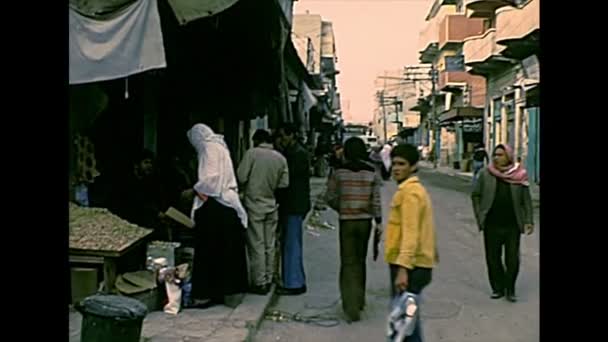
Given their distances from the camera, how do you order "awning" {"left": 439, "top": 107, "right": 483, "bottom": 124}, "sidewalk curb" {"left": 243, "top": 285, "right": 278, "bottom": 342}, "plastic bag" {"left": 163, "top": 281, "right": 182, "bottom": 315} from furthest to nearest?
"awning" {"left": 439, "top": 107, "right": 483, "bottom": 124} → "plastic bag" {"left": 163, "top": 281, "right": 182, "bottom": 315} → "sidewalk curb" {"left": 243, "top": 285, "right": 278, "bottom": 342}

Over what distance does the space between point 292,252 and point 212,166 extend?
5.49ft

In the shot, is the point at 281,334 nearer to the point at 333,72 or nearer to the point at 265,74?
the point at 265,74

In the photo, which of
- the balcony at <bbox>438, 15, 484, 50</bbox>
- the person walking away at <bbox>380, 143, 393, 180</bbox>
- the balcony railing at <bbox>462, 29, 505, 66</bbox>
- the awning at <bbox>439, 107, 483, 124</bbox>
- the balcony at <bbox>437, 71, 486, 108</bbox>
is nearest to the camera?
the person walking away at <bbox>380, 143, 393, 180</bbox>

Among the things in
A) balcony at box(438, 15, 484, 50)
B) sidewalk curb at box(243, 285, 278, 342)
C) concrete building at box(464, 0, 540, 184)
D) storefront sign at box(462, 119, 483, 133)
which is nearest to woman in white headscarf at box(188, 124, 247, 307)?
sidewalk curb at box(243, 285, 278, 342)

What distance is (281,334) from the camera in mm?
7852

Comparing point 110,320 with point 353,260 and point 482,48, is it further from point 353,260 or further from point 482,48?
point 482,48

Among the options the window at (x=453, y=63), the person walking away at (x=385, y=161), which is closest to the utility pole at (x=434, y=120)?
the window at (x=453, y=63)

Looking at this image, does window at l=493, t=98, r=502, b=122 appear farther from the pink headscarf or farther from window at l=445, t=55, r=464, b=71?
the pink headscarf

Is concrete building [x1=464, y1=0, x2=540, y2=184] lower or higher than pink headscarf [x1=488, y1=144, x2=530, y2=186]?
higher

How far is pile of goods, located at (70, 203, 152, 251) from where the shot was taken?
738 centimetres

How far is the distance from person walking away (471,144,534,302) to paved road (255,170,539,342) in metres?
0.51
